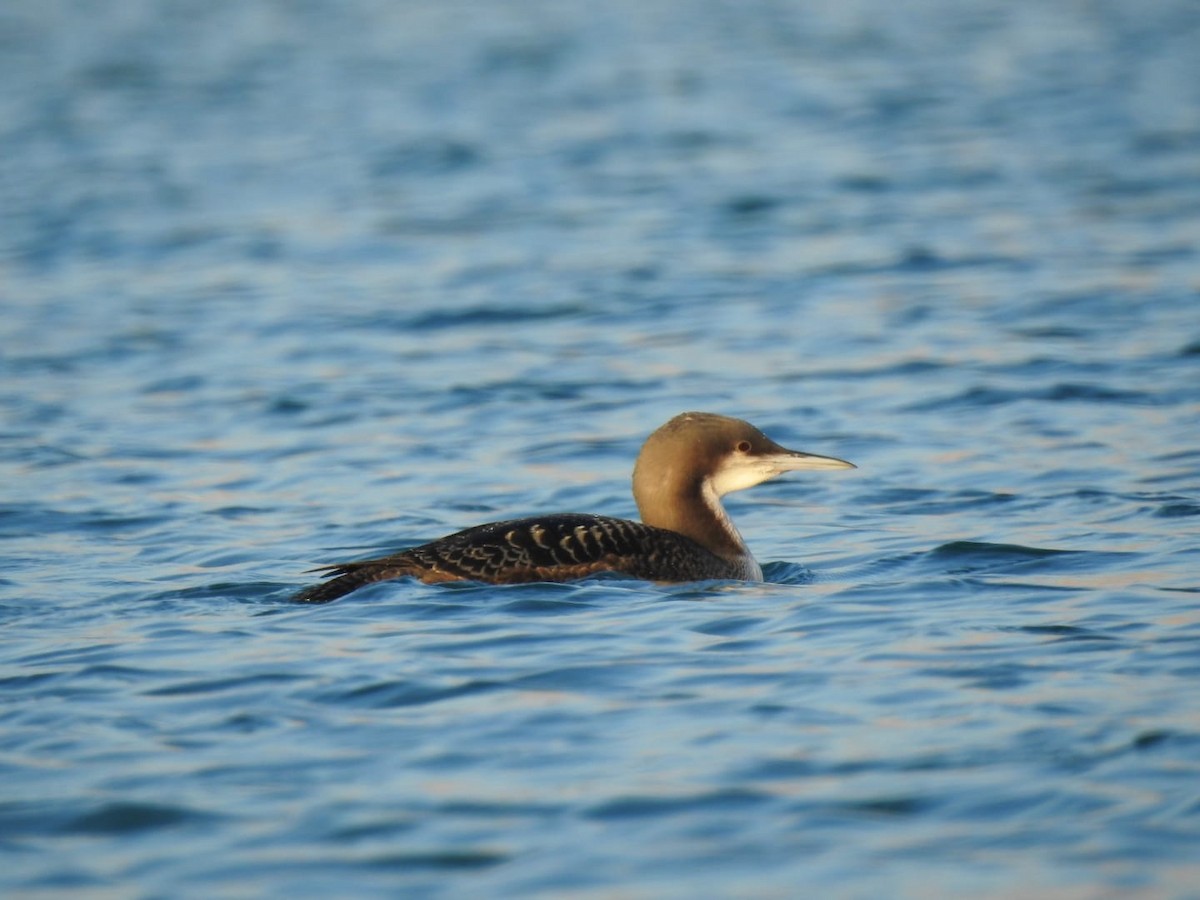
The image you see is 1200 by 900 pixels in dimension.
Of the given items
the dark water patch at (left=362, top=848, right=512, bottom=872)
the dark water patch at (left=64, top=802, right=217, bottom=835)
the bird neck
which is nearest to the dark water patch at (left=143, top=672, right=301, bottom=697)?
the dark water patch at (left=64, top=802, right=217, bottom=835)

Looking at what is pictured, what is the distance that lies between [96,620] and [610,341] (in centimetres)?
612

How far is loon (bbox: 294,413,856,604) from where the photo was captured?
23.3ft

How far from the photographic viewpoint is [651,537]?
295 inches

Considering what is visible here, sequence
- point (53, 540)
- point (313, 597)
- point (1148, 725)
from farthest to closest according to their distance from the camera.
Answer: point (53, 540)
point (313, 597)
point (1148, 725)

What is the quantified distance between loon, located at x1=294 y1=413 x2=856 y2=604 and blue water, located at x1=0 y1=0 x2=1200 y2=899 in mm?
105

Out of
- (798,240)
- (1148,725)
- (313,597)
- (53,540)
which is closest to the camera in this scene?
(1148,725)

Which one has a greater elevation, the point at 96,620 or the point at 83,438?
the point at 83,438

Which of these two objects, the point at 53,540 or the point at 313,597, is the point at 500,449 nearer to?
the point at 53,540

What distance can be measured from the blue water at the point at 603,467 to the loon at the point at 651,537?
0.34 feet

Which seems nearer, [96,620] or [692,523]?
[96,620]

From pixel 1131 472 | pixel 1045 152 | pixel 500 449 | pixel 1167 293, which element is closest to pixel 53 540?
pixel 500 449

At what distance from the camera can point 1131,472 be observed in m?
9.12

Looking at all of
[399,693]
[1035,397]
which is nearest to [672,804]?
[399,693]

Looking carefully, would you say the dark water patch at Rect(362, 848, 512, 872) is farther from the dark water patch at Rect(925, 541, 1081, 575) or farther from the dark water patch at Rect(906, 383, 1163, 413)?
the dark water patch at Rect(906, 383, 1163, 413)
